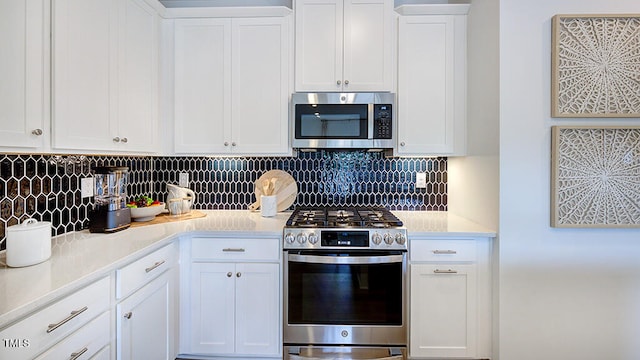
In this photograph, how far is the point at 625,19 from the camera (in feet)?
5.53

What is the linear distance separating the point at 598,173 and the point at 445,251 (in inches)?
36.9

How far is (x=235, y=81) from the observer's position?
7.15 ft

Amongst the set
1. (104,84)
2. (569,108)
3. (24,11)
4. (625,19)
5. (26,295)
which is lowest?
(26,295)

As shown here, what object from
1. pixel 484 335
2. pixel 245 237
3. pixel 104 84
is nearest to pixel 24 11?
pixel 104 84

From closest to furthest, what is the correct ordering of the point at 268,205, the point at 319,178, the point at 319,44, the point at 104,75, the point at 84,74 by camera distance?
the point at 84,74 → the point at 104,75 → the point at 319,44 → the point at 268,205 → the point at 319,178

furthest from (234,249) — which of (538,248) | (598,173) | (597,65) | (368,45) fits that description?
(597,65)

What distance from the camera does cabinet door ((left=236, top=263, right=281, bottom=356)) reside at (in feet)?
6.08

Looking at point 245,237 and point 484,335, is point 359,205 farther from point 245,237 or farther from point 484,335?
point 484,335

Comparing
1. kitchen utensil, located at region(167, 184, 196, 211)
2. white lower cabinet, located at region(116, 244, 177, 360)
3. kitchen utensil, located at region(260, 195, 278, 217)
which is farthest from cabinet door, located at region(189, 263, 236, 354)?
kitchen utensil, located at region(167, 184, 196, 211)

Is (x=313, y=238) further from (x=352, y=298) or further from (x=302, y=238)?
(x=352, y=298)

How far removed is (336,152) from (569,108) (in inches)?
59.7

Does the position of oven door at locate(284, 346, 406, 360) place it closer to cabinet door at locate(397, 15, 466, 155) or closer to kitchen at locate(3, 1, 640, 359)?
kitchen at locate(3, 1, 640, 359)

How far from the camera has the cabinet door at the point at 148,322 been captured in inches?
53.2

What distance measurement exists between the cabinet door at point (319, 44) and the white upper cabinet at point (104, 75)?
39.8 inches
